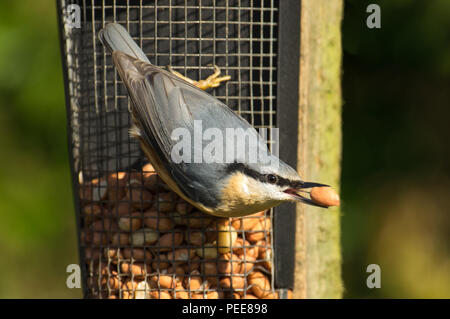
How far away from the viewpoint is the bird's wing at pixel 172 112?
119 inches

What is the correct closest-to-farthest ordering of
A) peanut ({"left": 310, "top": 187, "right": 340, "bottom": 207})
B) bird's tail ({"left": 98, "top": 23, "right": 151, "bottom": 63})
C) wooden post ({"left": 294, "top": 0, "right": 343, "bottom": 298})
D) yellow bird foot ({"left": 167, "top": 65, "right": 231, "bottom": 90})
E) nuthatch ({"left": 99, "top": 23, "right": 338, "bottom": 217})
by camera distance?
1. peanut ({"left": 310, "top": 187, "right": 340, "bottom": 207})
2. nuthatch ({"left": 99, "top": 23, "right": 338, "bottom": 217})
3. bird's tail ({"left": 98, "top": 23, "right": 151, "bottom": 63})
4. yellow bird foot ({"left": 167, "top": 65, "right": 231, "bottom": 90})
5. wooden post ({"left": 294, "top": 0, "right": 343, "bottom": 298})

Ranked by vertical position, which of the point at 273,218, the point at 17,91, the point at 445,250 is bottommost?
the point at 445,250

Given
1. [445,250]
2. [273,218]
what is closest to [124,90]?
[273,218]

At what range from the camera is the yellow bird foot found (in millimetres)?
3369

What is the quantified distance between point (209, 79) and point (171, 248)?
0.84m

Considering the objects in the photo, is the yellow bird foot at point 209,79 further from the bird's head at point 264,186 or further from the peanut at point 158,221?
the peanut at point 158,221

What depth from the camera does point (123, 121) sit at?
11.6ft

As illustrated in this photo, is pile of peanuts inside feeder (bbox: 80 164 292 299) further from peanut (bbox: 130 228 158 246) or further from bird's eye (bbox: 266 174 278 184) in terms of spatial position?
bird's eye (bbox: 266 174 278 184)

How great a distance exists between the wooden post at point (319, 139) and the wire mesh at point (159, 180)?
17 centimetres

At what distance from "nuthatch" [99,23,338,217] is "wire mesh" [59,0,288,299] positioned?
0.32 m

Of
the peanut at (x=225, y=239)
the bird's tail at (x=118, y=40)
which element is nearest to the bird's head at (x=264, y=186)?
the peanut at (x=225, y=239)

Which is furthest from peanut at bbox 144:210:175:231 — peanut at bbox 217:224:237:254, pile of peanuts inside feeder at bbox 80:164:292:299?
peanut at bbox 217:224:237:254

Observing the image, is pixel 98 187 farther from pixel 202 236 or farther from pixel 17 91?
pixel 17 91

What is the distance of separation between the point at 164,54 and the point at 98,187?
745 millimetres
